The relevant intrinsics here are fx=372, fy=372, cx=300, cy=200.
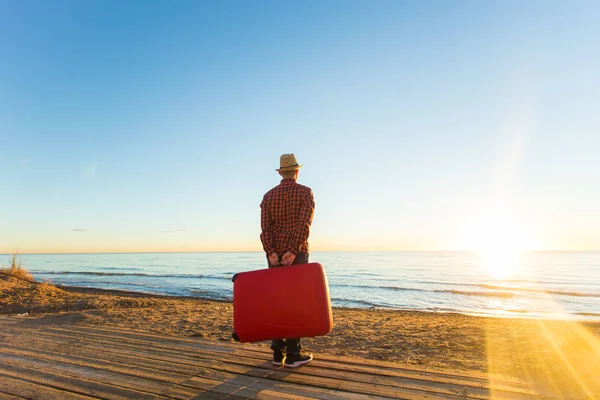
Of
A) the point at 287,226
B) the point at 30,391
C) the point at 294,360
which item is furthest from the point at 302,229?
the point at 30,391

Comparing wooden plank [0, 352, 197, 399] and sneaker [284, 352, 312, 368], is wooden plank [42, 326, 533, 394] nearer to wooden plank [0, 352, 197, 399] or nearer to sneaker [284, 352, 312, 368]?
sneaker [284, 352, 312, 368]

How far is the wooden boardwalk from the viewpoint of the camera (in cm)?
294

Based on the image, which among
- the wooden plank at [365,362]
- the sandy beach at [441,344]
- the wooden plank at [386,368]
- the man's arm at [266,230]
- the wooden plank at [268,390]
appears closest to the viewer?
the wooden plank at [268,390]

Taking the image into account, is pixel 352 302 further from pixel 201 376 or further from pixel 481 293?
pixel 201 376

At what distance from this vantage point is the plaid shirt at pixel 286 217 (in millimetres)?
3752

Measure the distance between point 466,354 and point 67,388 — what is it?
4.44 metres

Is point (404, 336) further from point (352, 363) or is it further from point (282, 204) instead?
point (282, 204)

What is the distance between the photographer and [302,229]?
373 centimetres

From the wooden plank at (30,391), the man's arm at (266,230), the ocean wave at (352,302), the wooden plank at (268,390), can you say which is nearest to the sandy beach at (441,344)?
the wooden plank at (268,390)

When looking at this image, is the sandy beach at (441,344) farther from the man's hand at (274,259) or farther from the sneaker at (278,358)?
the man's hand at (274,259)

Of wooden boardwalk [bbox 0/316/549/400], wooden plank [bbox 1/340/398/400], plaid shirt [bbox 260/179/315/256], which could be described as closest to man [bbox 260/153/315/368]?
plaid shirt [bbox 260/179/315/256]

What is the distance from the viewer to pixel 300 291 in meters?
3.32

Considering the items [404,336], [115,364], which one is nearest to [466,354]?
[404,336]

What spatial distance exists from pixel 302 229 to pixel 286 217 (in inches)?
10.1
